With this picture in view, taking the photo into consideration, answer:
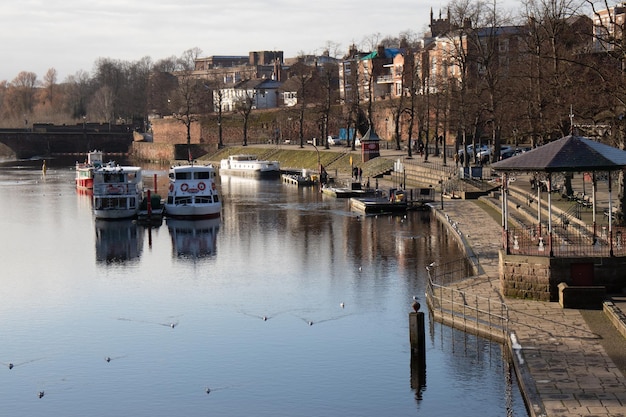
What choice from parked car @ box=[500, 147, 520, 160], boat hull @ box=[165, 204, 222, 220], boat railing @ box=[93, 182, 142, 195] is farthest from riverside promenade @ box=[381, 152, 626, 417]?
parked car @ box=[500, 147, 520, 160]

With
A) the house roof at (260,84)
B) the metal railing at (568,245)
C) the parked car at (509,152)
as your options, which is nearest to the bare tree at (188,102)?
the house roof at (260,84)

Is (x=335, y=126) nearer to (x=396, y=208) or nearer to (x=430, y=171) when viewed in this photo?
(x=430, y=171)

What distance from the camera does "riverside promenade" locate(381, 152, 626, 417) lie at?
2339 cm

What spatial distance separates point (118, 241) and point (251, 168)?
54162mm

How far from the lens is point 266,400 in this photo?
1078 inches

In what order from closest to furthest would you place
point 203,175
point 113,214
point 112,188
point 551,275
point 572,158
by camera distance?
point 551,275, point 572,158, point 113,214, point 112,188, point 203,175

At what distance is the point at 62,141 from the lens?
16975 cm

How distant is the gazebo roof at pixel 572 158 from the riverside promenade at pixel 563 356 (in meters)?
4.46

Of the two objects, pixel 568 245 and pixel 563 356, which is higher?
pixel 568 245

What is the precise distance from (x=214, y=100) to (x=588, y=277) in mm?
140303

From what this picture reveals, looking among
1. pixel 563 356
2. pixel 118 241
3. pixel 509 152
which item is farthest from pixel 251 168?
pixel 563 356

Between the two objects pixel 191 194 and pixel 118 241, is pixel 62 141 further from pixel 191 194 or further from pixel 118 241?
pixel 118 241

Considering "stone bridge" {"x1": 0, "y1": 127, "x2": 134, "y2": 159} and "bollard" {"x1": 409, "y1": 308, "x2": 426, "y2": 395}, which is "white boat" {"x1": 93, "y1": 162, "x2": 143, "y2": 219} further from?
"stone bridge" {"x1": 0, "y1": 127, "x2": 134, "y2": 159}

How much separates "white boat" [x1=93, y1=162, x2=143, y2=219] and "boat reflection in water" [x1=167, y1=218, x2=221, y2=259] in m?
3.12
